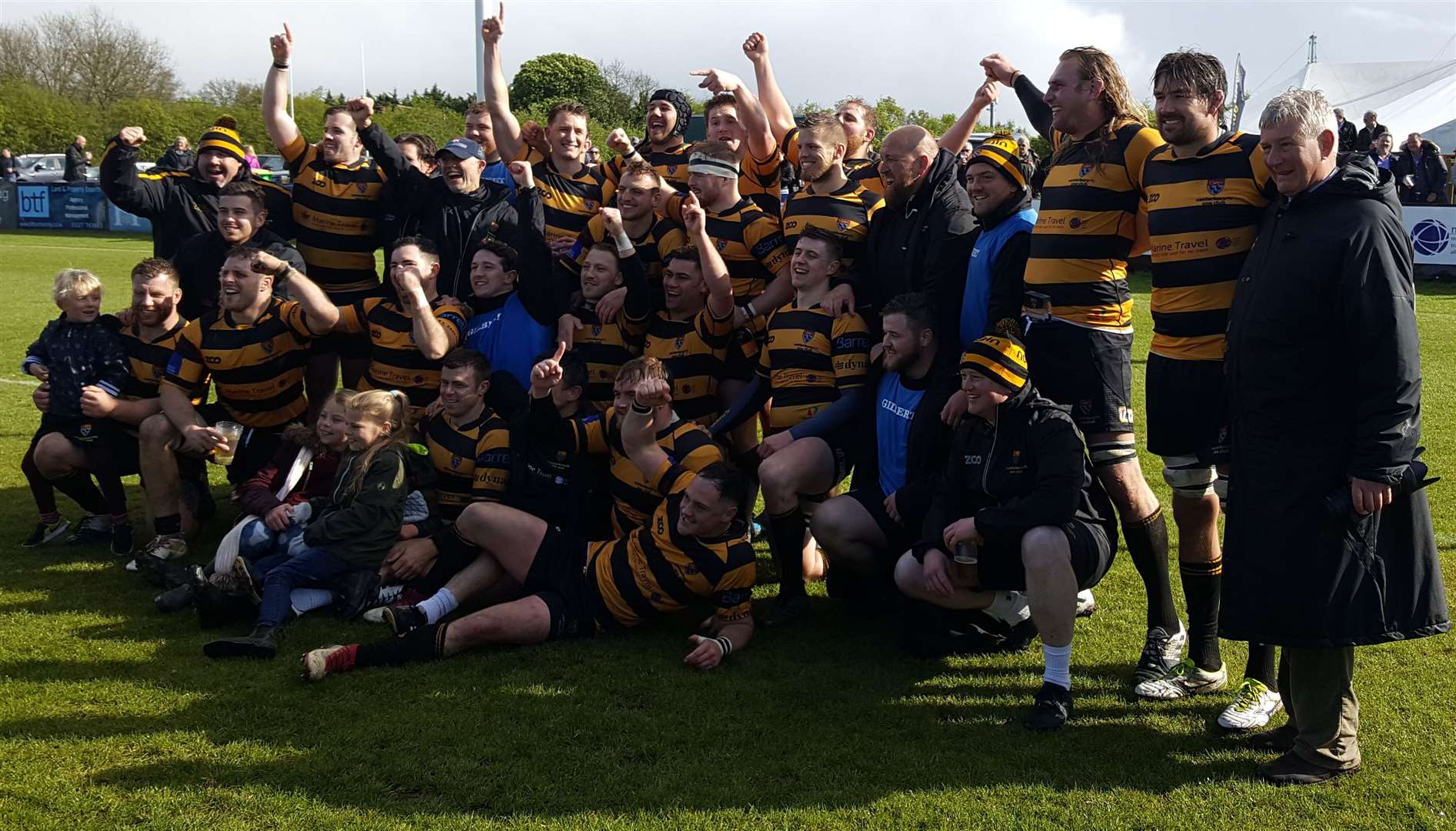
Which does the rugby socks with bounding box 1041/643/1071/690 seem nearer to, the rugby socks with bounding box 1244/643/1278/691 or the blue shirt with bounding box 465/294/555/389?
the rugby socks with bounding box 1244/643/1278/691

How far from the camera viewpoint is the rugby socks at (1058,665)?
4.29m

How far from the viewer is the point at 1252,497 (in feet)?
12.2

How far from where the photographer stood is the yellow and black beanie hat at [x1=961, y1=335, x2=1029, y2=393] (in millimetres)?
4352

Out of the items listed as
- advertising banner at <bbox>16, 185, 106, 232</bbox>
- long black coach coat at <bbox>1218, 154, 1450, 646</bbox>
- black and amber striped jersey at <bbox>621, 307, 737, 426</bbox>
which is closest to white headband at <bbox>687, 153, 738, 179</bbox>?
black and amber striped jersey at <bbox>621, 307, 737, 426</bbox>

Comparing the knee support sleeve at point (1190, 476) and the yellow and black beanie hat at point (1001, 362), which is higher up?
the yellow and black beanie hat at point (1001, 362)

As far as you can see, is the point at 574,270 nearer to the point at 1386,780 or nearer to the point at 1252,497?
the point at 1252,497

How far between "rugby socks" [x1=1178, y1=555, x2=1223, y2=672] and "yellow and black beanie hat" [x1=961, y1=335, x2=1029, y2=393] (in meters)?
1.04

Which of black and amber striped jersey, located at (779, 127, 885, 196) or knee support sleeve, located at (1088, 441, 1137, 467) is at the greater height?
black and amber striped jersey, located at (779, 127, 885, 196)

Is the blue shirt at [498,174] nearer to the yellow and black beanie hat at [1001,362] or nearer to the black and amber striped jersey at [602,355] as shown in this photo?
the black and amber striped jersey at [602,355]

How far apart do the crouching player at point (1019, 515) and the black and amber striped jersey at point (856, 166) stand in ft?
5.59

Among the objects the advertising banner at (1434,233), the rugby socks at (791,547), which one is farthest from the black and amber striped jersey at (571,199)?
the advertising banner at (1434,233)

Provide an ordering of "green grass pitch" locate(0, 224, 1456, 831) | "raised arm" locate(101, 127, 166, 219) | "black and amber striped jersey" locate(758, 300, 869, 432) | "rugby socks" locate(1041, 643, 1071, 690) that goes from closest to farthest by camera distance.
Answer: "green grass pitch" locate(0, 224, 1456, 831)
"rugby socks" locate(1041, 643, 1071, 690)
"black and amber striped jersey" locate(758, 300, 869, 432)
"raised arm" locate(101, 127, 166, 219)

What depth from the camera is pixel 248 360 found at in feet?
20.8

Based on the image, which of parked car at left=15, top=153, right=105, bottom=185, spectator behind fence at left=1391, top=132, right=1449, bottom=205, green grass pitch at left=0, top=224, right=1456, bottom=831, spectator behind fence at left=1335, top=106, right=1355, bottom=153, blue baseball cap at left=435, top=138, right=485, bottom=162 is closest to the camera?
green grass pitch at left=0, top=224, right=1456, bottom=831
